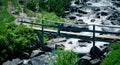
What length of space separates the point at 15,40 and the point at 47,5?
1305 centimetres

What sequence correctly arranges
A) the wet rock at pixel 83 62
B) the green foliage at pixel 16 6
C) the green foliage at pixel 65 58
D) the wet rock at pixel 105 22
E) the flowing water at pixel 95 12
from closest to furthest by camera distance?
1. the green foliage at pixel 65 58
2. the wet rock at pixel 83 62
3. the wet rock at pixel 105 22
4. the flowing water at pixel 95 12
5. the green foliage at pixel 16 6

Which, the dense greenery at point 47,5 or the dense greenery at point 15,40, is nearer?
the dense greenery at point 15,40

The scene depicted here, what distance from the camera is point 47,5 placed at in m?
27.9

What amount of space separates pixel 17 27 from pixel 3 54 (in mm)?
2404

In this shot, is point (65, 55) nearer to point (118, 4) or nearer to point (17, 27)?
point (17, 27)

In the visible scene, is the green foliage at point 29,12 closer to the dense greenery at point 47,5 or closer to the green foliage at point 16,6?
the green foliage at point 16,6

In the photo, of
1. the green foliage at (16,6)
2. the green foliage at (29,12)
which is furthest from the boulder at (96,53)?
the green foliage at (16,6)

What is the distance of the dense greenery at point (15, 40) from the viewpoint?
48.6 ft

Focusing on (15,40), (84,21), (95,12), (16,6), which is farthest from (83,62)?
(16,6)

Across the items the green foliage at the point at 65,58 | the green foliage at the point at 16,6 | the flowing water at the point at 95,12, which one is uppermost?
the green foliage at the point at 65,58

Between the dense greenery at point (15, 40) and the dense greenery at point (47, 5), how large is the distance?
422 inches

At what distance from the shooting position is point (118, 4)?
3122cm

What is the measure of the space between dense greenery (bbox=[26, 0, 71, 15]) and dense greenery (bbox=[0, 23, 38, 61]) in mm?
10709

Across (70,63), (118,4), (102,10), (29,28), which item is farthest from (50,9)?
Result: (70,63)
